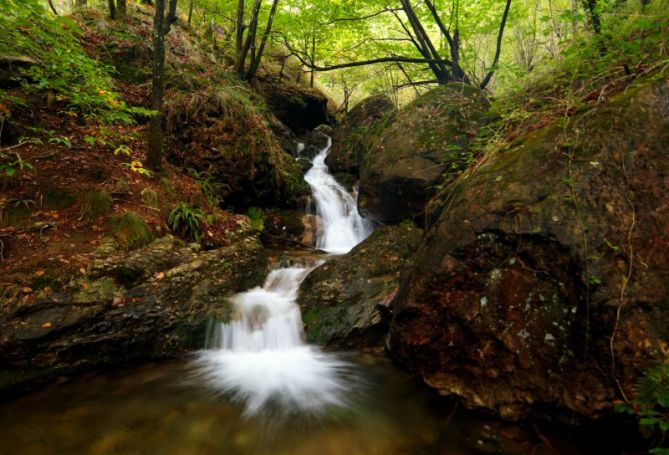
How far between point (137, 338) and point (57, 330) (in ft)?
2.56

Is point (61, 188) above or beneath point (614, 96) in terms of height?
beneath

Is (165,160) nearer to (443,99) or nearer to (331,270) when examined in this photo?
(331,270)

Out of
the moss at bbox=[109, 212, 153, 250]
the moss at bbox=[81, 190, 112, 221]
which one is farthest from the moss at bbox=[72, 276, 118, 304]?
the moss at bbox=[81, 190, 112, 221]

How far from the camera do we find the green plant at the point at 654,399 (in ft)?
6.76

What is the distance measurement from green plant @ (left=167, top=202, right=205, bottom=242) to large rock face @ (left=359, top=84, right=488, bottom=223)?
154 inches

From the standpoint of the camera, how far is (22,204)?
4473 mm

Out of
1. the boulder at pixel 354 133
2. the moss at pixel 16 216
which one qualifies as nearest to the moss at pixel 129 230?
the moss at pixel 16 216

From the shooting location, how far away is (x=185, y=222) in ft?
18.3

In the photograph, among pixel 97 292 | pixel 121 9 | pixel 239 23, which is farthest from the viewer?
pixel 239 23

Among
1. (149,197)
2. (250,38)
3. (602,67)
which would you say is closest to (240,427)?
(149,197)

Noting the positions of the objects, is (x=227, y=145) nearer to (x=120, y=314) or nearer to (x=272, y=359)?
(x=120, y=314)

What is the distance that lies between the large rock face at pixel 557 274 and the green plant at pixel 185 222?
3.67 metres

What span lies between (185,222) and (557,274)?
510cm

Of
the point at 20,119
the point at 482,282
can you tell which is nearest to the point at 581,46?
the point at 482,282
